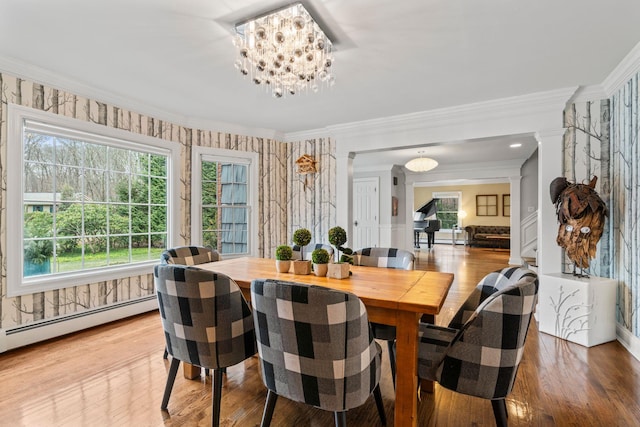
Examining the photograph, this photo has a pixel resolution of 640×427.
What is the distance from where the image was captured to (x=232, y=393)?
2041mm

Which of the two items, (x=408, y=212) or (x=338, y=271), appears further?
(x=408, y=212)

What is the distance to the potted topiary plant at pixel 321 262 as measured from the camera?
6.53 feet

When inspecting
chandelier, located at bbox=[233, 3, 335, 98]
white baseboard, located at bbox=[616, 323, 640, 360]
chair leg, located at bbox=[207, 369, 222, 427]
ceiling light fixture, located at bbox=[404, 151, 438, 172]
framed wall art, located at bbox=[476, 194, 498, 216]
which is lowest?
white baseboard, located at bbox=[616, 323, 640, 360]

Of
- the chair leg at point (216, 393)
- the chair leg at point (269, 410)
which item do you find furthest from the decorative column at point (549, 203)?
the chair leg at point (216, 393)

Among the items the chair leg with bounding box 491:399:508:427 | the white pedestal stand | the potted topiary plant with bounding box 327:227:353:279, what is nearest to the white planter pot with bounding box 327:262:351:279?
the potted topiary plant with bounding box 327:227:353:279

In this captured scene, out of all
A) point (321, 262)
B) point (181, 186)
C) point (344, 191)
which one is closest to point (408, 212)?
point (344, 191)

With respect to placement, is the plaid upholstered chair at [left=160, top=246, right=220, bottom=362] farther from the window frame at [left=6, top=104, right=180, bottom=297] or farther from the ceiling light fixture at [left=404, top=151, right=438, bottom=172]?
the ceiling light fixture at [left=404, top=151, right=438, bottom=172]

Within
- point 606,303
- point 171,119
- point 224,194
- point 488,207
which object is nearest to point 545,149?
point 606,303

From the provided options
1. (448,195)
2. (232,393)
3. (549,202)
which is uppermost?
(448,195)

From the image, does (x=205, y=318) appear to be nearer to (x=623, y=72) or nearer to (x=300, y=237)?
(x=300, y=237)

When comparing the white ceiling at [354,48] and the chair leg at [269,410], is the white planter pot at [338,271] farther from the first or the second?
the white ceiling at [354,48]

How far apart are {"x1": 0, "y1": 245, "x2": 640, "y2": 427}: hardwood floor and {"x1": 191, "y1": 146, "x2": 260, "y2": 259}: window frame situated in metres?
1.75

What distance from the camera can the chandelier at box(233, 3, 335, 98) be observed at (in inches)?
75.9

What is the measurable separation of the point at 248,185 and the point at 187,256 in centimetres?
218
